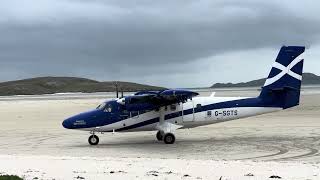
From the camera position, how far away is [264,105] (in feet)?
79.8

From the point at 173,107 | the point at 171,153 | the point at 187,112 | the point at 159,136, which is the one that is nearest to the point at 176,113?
the point at 173,107

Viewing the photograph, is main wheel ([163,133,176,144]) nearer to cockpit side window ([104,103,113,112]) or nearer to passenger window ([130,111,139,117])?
passenger window ([130,111,139,117])

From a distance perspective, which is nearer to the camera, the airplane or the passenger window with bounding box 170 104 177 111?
the airplane

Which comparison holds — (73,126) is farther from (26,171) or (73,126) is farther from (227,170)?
(227,170)

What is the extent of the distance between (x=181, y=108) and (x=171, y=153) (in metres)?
4.42

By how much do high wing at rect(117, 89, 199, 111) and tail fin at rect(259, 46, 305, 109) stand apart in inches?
181

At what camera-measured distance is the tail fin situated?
24172 mm

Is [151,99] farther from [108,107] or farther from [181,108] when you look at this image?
[108,107]

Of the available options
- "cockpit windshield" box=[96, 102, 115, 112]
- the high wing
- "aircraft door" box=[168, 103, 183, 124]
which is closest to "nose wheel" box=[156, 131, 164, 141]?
"aircraft door" box=[168, 103, 183, 124]

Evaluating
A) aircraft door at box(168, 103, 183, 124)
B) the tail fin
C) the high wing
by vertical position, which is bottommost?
aircraft door at box(168, 103, 183, 124)

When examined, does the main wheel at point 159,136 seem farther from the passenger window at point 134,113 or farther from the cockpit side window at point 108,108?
the cockpit side window at point 108,108

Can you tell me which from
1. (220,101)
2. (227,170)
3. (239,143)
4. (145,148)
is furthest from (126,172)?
(220,101)

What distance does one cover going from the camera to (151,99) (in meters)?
22.8

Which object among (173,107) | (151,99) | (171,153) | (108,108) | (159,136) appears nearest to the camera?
(171,153)
